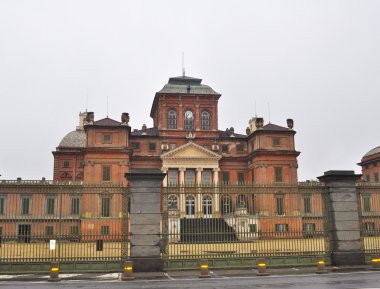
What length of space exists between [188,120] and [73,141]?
783 inches

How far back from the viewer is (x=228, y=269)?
62.0ft

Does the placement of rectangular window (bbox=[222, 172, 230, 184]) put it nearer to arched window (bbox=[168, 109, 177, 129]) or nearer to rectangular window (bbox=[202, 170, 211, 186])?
rectangular window (bbox=[202, 170, 211, 186])

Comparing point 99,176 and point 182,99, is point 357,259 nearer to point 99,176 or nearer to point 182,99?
point 99,176

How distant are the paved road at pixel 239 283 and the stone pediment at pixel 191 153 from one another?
1502 inches

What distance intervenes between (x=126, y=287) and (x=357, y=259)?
430 inches

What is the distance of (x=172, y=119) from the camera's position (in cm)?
5925

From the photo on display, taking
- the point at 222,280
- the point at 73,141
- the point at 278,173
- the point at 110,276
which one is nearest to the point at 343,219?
the point at 222,280

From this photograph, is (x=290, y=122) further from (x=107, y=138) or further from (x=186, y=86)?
(x=107, y=138)

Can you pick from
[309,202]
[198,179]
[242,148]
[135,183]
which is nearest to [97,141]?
[198,179]

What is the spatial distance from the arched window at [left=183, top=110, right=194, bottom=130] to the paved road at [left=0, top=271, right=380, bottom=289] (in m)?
42.9

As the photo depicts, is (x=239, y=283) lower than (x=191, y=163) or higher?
lower

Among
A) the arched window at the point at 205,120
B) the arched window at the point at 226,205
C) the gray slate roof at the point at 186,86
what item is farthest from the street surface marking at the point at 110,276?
the gray slate roof at the point at 186,86

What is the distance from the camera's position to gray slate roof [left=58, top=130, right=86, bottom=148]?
6712 cm

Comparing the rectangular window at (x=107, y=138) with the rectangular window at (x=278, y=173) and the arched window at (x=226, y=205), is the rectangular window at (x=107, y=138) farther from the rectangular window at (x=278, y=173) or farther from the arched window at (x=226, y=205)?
the rectangular window at (x=278, y=173)
